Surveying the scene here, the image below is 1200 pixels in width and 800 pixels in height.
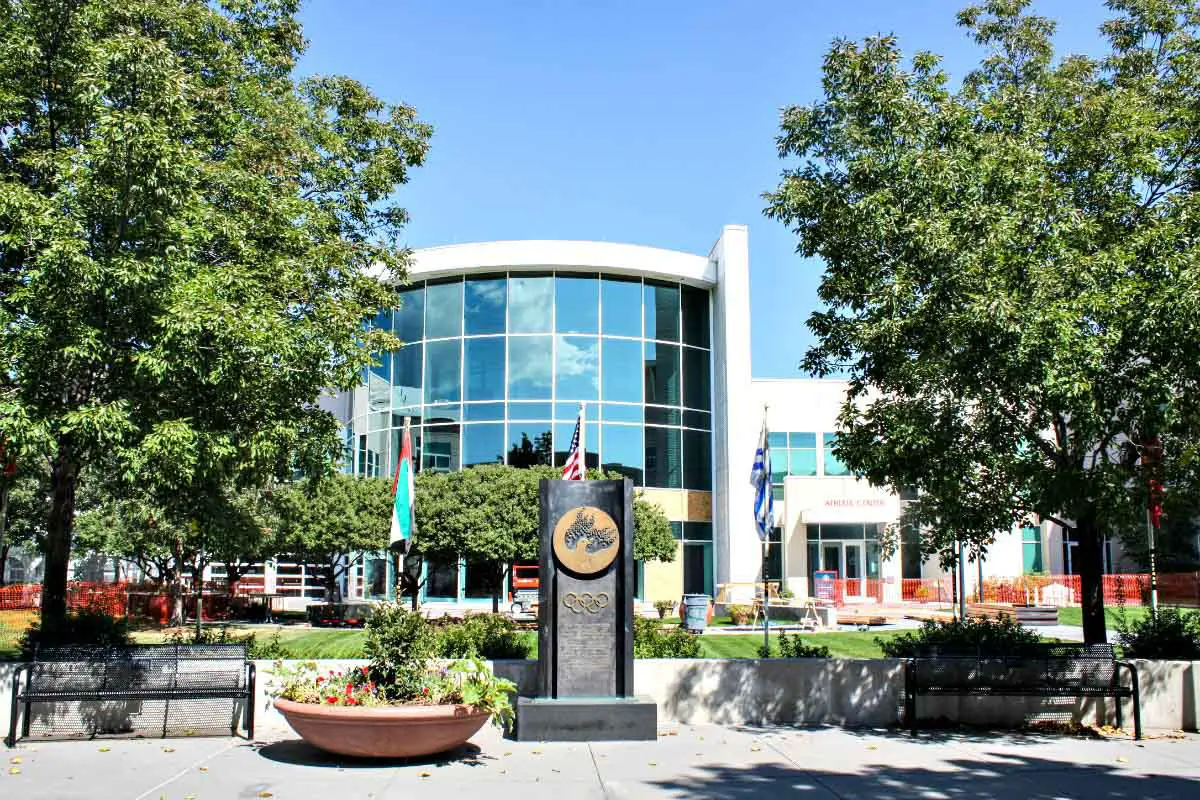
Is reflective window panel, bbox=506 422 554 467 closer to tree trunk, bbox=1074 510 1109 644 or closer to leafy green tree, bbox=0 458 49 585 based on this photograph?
leafy green tree, bbox=0 458 49 585

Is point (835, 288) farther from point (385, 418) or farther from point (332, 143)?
point (385, 418)

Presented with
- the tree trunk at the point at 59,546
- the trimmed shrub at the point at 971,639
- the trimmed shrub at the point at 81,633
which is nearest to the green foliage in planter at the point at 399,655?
the trimmed shrub at the point at 81,633

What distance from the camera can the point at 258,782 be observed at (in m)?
9.02

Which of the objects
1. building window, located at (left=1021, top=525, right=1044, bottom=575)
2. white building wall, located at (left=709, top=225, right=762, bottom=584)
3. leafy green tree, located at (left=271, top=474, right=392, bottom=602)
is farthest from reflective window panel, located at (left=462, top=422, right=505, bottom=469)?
building window, located at (left=1021, top=525, right=1044, bottom=575)

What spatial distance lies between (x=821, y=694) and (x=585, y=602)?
3.29 meters

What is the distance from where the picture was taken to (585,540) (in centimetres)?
1169

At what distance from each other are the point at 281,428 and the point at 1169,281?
33.5ft

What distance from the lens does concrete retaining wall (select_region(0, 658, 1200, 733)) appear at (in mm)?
12148

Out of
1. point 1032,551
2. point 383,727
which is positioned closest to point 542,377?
point 1032,551

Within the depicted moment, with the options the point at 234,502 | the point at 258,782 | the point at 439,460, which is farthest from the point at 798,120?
the point at 439,460

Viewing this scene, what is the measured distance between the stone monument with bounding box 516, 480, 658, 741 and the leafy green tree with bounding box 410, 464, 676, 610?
53.7 feet

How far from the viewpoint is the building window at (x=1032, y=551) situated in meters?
44.2

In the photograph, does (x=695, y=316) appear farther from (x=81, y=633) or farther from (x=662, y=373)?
(x=81, y=633)

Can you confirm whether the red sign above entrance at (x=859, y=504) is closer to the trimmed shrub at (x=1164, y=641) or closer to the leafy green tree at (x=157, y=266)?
the trimmed shrub at (x=1164, y=641)
